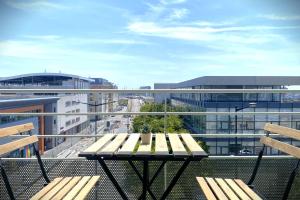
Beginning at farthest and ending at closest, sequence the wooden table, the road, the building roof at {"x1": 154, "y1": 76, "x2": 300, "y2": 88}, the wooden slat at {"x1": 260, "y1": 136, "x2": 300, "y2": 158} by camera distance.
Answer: the building roof at {"x1": 154, "y1": 76, "x2": 300, "y2": 88}, the road, the wooden slat at {"x1": 260, "y1": 136, "x2": 300, "y2": 158}, the wooden table

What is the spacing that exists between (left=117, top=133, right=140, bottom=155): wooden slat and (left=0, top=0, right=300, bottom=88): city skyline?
69.0ft

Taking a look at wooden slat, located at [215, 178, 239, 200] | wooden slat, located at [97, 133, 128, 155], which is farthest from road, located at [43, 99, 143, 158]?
wooden slat, located at [215, 178, 239, 200]

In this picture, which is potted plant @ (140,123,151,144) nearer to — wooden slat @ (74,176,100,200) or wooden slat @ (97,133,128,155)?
wooden slat @ (97,133,128,155)

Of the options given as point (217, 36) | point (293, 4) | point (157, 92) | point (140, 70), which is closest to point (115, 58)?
point (140, 70)

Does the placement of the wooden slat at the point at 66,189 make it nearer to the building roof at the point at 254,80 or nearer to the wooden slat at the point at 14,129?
the wooden slat at the point at 14,129

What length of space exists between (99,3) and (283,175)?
17058 millimetres

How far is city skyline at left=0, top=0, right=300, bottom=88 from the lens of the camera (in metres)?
30.4

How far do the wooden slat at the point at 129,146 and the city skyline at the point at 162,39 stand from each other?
21030 mm

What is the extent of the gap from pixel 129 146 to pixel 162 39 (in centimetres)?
4571

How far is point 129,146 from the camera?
257 centimetres

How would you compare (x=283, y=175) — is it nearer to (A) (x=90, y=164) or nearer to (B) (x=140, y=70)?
(A) (x=90, y=164)

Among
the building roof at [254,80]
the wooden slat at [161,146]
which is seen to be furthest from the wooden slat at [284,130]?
the building roof at [254,80]

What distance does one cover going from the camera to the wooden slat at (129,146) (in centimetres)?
235

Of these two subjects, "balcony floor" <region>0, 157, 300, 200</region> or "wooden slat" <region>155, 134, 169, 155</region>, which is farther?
"balcony floor" <region>0, 157, 300, 200</region>
